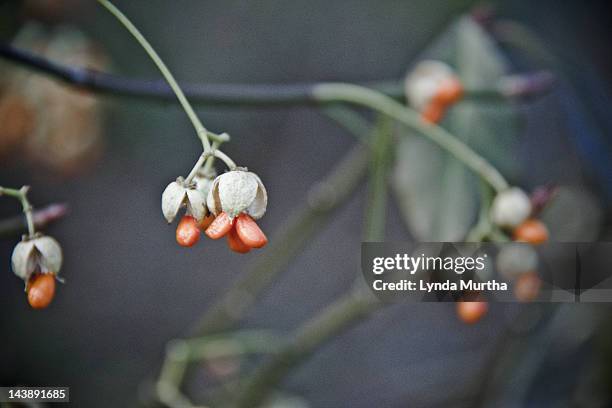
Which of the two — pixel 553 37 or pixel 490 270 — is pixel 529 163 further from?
pixel 490 270

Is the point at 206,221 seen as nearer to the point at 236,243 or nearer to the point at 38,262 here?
the point at 236,243

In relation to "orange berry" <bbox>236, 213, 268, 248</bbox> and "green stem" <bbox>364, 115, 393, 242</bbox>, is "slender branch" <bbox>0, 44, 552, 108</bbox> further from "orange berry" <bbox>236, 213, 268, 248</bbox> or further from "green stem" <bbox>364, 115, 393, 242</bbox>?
"orange berry" <bbox>236, 213, 268, 248</bbox>

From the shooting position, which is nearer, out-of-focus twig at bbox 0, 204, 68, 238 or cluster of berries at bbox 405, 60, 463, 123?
out-of-focus twig at bbox 0, 204, 68, 238

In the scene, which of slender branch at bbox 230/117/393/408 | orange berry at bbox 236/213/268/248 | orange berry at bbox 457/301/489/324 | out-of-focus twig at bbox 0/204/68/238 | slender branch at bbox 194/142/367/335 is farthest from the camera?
slender branch at bbox 194/142/367/335

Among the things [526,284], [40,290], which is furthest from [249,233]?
[526,284]

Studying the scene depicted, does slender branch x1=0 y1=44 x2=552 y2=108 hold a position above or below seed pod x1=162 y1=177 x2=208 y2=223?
above

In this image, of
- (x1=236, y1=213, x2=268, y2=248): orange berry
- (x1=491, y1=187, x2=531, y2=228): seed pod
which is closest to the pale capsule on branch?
(x1=236, y1=213, x2=268, y2=248): orange berry

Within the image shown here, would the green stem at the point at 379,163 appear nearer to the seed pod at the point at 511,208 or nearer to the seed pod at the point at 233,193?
the seed pod at the point at 511,208
